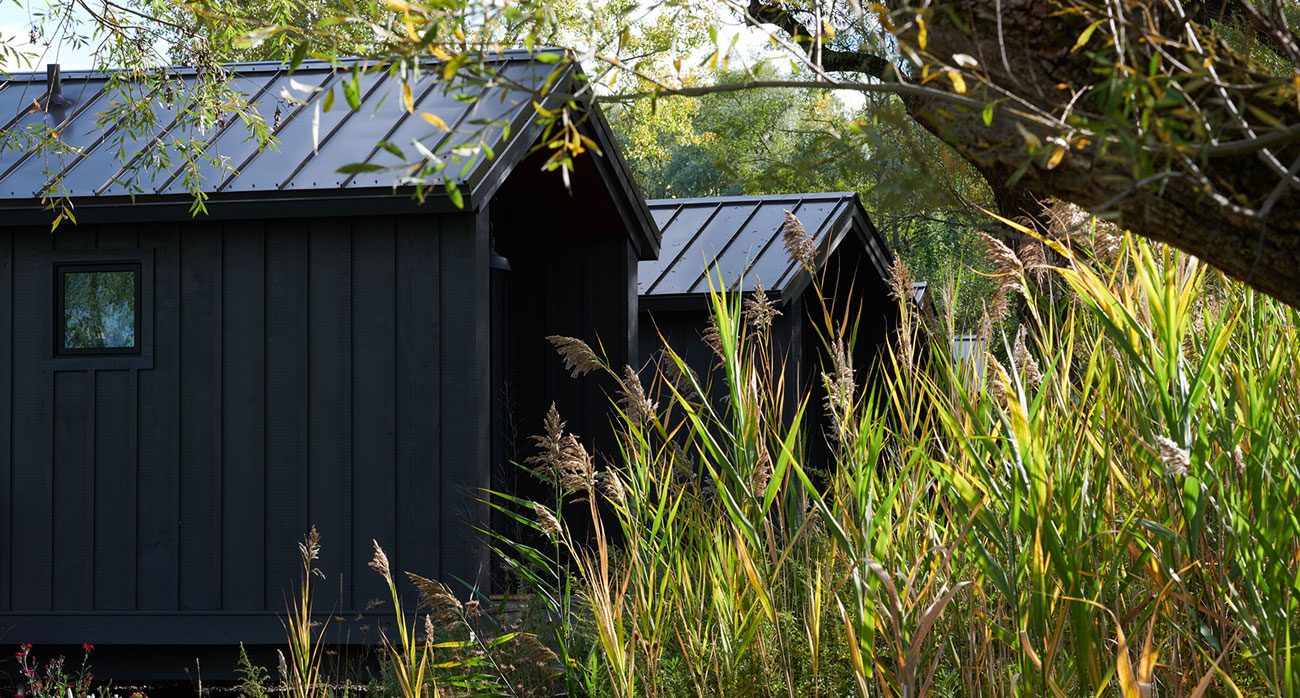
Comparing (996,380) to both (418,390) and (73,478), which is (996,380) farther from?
(73,478)

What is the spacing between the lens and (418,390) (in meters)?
6.43

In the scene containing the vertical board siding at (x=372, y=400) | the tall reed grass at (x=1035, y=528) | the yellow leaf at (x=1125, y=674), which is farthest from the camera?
the vertical board siding at (x=372, y=400)

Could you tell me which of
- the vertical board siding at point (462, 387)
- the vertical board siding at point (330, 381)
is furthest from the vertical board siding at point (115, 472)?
the vertical board siding at point (462, 387)

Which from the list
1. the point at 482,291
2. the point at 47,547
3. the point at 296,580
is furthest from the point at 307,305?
the point at 47,547

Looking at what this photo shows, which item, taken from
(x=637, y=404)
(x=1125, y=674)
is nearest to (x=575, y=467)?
(x=637, y=404)

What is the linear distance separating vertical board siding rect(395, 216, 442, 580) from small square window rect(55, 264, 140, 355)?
64.5 inches

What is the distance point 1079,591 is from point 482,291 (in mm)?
4385

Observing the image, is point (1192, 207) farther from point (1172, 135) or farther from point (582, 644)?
point (582, 644)

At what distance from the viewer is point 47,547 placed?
6.62m

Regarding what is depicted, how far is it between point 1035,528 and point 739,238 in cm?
829

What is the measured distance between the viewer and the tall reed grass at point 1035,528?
2484 mm

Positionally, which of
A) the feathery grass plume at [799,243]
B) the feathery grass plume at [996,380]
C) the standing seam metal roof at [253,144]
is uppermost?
the standing seam metal roof at [253,144]

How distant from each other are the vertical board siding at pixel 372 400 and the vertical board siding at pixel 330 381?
0.14ft

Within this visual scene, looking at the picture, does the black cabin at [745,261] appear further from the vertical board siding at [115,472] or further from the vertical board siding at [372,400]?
the vertical board siding at [115,472]
